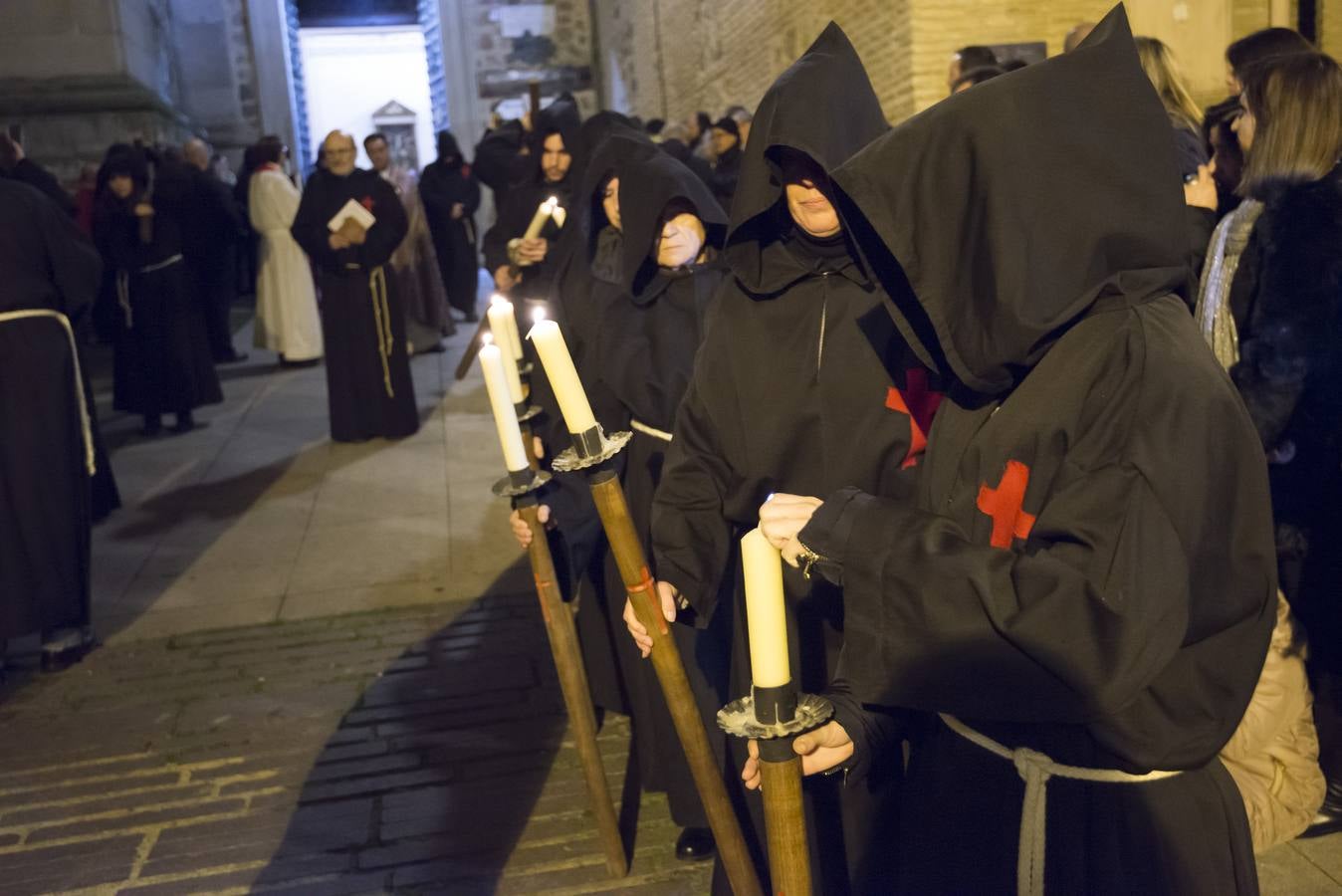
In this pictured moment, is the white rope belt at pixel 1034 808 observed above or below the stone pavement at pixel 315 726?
above

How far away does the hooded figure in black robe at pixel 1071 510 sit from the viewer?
1512 millimetres

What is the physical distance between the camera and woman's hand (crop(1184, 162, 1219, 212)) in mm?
3842

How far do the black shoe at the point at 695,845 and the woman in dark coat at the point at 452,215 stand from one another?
37.4 ft

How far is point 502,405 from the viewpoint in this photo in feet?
8.77

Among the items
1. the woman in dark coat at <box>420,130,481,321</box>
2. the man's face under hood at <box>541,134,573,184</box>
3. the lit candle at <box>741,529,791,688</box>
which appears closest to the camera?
the lit candle at <box>741,529,791,688</box>

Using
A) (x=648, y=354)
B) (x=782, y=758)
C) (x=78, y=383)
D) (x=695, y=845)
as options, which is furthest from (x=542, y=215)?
(x=782, y=758)

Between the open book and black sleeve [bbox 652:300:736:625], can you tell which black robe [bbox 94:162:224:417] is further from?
black sleeve [bbox 652:300:736:625]

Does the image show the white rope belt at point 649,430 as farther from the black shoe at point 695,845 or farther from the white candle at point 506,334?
the black shoe at point 695,845

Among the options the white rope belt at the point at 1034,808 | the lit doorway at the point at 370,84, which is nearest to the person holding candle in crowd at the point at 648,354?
the white rope belt at the point at 1034,808

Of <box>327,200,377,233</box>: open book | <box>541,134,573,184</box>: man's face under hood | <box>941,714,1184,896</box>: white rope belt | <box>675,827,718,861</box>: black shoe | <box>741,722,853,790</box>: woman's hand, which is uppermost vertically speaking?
<box>541,134,573,184</box>: man's face under hood

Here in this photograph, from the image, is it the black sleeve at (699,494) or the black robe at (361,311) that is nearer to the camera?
the black sleeve at (699,494)

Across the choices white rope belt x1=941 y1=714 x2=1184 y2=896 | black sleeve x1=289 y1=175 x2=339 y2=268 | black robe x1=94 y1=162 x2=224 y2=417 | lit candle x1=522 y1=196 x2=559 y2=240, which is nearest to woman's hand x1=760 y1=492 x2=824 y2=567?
white rope belt x1=941 y1=714 x2=1184 y2=896

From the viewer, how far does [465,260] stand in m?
14.4

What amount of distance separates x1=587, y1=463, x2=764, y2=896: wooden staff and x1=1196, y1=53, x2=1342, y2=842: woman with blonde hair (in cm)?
167
